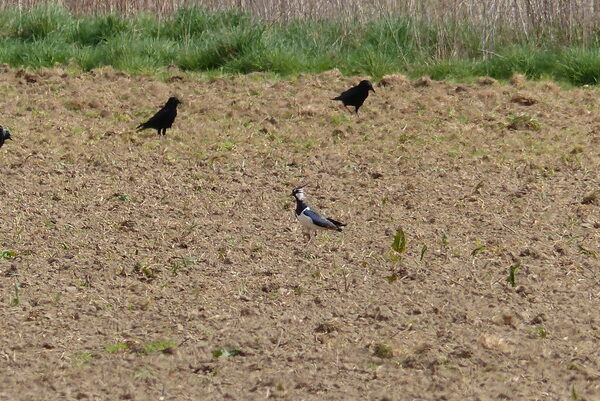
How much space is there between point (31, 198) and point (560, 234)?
133 inches

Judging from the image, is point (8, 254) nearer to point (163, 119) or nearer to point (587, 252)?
point (163, 119)

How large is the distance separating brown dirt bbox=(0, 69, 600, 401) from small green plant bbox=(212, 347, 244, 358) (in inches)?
0.5

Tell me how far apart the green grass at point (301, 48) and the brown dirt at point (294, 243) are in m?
0.53

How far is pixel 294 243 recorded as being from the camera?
20.6 feet

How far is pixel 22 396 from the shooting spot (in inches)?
166

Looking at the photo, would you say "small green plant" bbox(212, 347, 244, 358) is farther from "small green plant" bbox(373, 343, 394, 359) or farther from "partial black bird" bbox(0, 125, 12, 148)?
"partial black bird" bbox(0, 125, 12, 148)

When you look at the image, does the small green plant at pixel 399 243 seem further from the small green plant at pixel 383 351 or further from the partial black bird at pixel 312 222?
the small green plant at pixel 383 351

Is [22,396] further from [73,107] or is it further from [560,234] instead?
[73,107]

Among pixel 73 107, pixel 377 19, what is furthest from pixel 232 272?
pixel 377 19

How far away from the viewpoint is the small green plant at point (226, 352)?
15.1ft

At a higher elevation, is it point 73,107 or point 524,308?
point 524,308

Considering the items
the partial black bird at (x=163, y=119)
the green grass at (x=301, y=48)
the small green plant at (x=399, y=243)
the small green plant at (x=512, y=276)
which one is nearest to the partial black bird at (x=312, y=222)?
the small green plant at (x=399, y=243)

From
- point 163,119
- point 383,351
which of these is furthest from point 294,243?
point 163,119

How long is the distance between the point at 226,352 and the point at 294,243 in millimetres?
1702
